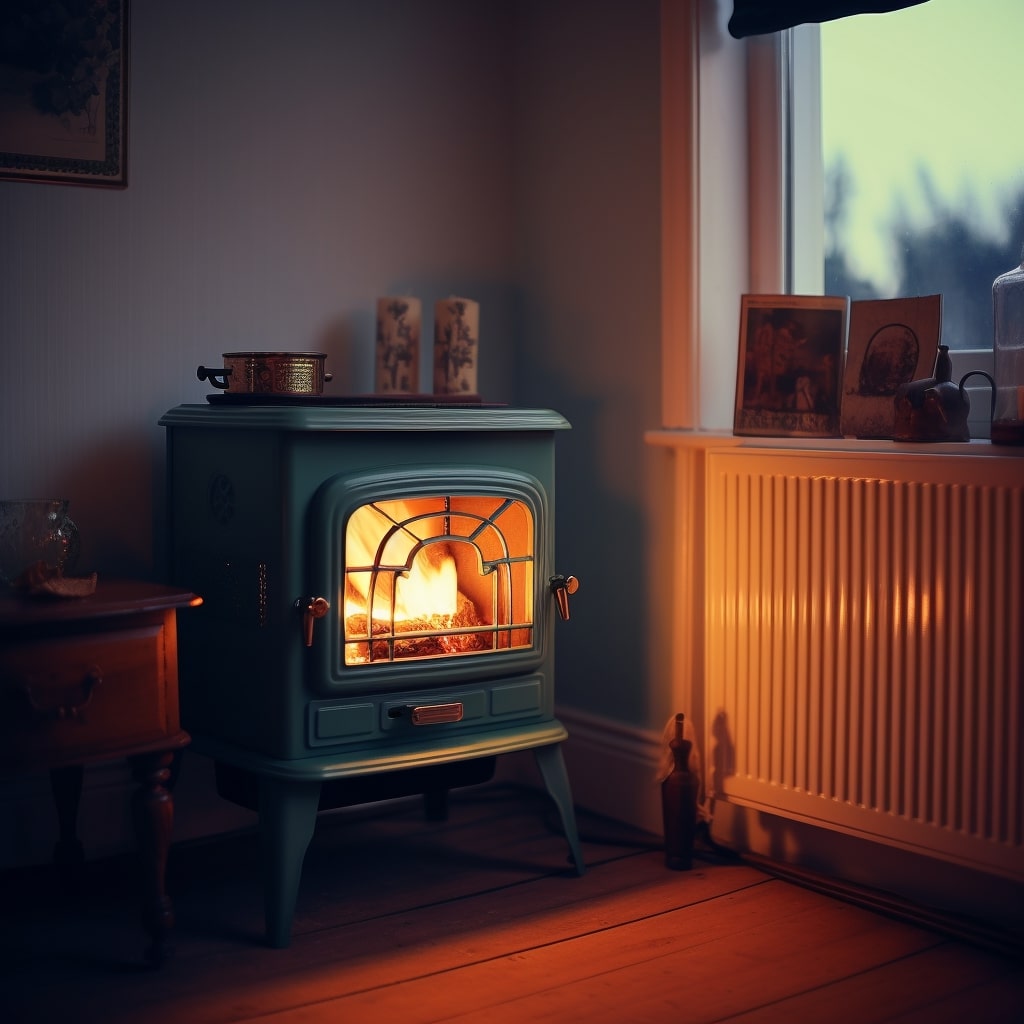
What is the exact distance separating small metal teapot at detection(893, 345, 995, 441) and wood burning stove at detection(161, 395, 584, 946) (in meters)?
0.60

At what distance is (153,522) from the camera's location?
95.3 inches

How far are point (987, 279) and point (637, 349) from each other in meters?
0.70

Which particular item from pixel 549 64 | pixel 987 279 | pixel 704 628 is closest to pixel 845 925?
pixel 704 628

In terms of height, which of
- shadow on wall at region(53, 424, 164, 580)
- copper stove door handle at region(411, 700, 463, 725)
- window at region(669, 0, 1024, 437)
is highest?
window at region(669, 0, 1024, 437)

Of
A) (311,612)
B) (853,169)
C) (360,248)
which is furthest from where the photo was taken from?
(360,248)

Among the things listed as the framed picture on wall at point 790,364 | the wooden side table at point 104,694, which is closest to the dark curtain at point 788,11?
the framed picture on wall at point 790,364

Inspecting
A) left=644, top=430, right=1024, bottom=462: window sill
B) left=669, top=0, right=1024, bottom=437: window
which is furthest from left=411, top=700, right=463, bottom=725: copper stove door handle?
left=669, top=0, right=1024, bottom=437: window

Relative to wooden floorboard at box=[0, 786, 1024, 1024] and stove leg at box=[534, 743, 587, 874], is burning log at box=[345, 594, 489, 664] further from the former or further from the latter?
wooden floorboard at box=[0, 786, 1024, 1024]

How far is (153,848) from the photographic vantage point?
1904 millimetres

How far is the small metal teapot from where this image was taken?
2031mm

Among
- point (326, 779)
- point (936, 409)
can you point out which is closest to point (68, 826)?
point (326, 779)

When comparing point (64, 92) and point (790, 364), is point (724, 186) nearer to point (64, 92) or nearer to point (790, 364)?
point (790, 364)

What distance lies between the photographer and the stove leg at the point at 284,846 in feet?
6.57

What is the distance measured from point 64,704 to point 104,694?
0.06 metres
